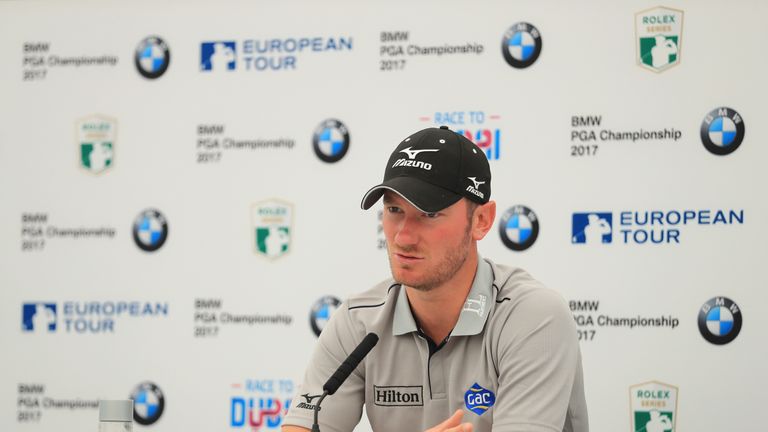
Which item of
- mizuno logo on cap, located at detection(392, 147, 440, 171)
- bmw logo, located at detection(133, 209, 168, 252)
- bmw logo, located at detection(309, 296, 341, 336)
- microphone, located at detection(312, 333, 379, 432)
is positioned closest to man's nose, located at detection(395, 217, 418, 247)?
mizuno logo on cap, located at detection(392, 147, 440, 171)

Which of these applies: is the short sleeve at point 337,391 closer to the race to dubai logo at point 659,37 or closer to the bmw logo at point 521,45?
the bmw logo at point 521,45

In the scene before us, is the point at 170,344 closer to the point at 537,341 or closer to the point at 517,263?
the point at 517,263

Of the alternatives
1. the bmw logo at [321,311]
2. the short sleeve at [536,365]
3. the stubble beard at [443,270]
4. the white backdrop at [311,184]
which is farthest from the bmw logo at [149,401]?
the short sleeve at [536,365]

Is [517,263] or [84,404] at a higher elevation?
[517,263]

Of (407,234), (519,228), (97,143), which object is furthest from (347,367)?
(97,143)

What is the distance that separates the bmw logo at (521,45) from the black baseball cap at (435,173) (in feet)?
4.29

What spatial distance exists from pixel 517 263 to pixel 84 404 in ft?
5.67

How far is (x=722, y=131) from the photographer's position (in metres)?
2.82

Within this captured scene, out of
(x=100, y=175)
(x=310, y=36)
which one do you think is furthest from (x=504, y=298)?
(x=100, y=175)

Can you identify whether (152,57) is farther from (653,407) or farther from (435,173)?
(653,407)

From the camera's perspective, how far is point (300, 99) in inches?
124

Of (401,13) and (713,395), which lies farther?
(401,13)

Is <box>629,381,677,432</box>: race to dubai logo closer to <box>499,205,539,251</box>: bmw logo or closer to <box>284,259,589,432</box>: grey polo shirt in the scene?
<box>499,205,539,251</box>: bmw logo

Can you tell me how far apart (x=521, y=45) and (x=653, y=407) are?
1315mm
